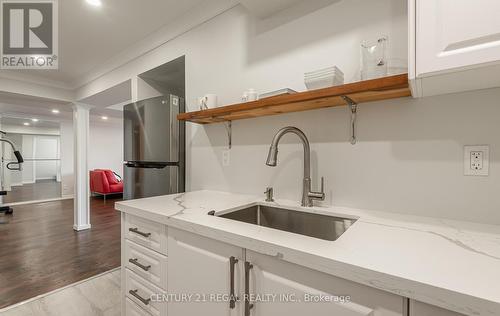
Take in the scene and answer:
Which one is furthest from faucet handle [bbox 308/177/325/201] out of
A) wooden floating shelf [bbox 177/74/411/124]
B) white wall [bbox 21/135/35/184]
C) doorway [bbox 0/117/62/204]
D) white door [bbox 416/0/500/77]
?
white wall [bbox 21/135/35/184]

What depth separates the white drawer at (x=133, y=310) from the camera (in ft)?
4.12

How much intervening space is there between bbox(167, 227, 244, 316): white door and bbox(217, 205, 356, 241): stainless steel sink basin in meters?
0.26

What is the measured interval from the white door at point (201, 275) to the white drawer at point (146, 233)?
58mm

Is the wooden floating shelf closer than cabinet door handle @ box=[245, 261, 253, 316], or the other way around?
cabinet door handle @ box=[245, 261, 253, 316]

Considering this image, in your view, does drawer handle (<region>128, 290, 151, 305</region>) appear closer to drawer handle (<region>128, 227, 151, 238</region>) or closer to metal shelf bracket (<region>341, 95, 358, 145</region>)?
drawer handle (<region>128, 227, 151, 238</region>)

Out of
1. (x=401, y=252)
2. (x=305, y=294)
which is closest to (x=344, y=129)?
(x=401, y=252)

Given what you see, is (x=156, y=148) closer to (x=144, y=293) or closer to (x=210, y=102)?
(x=210, y=102)

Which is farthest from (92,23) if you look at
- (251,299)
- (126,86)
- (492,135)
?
(492,135)

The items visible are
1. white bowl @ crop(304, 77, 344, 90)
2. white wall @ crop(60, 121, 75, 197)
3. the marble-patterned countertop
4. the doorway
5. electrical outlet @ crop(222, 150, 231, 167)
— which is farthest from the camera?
the doorway

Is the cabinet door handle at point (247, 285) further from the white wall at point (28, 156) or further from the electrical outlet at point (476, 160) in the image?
the white wall at point (28, 156)

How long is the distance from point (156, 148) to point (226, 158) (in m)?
0.70

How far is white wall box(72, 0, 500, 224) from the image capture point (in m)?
0.95

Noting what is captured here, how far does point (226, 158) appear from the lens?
175 cm

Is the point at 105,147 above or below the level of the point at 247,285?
above
